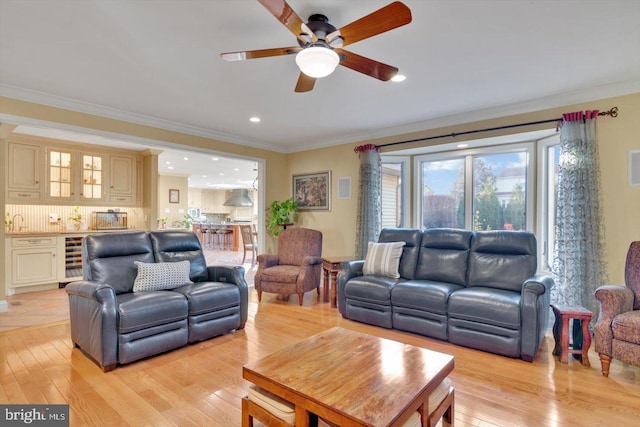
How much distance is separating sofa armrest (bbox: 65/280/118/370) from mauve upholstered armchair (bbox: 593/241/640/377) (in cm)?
373

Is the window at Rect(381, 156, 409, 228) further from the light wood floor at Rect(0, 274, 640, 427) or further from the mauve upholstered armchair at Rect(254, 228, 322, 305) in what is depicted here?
the light wood floor at Rect(0, 274, 640, 427)

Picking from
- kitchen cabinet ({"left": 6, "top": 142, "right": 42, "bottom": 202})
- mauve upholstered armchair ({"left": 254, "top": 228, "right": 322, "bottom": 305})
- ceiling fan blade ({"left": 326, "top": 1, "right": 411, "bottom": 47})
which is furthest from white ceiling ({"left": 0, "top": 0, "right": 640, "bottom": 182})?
kitchen cabinet ({"left": 6, "top": 142, "right": 42, "bottom": 202})

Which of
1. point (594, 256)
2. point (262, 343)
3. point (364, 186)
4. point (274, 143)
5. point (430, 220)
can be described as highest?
point (274, 143)

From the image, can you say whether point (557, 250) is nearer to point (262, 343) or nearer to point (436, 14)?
point (436, 14)

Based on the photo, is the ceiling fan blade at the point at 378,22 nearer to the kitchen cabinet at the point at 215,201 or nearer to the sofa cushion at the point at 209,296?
the sofa cushion at the point at 209,296

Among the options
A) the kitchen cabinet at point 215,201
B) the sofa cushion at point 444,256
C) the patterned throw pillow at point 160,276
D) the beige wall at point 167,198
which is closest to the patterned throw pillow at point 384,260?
the sofa cushion at point 444,256

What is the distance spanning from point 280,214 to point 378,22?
414cm

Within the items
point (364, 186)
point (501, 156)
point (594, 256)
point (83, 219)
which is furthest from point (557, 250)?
point (83, 219)

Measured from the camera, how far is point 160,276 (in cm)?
312

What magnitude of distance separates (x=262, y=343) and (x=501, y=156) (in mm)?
3757

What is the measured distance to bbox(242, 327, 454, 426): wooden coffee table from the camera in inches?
54.6

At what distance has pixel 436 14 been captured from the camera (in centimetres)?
205

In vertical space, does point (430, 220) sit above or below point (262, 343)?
above

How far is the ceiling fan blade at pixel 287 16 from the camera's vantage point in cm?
157
